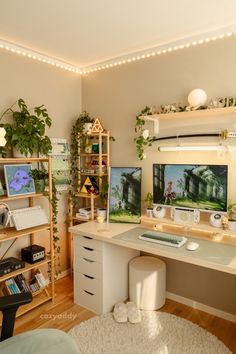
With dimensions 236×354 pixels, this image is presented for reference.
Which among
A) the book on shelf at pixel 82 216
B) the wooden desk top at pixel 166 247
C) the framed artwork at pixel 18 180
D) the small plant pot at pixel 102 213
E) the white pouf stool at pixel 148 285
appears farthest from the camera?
the book on shelf at pixel 82 216

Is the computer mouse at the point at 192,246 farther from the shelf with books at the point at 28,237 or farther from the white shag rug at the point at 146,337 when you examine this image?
the shelf with books at the point at 28,237

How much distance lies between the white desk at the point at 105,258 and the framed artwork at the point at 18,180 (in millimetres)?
580

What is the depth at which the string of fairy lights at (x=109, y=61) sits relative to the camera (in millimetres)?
2361

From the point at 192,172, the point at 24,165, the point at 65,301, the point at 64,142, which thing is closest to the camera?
the point at 192,172

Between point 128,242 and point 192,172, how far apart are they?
2.65 ft

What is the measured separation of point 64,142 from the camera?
313 cm

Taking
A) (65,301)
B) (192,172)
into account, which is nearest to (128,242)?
(192,172)

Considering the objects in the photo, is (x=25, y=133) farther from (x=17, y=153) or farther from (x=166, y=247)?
(x=166, y=247)

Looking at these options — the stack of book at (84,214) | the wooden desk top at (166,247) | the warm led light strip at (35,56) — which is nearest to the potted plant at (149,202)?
the wooden desk top at (166,247)

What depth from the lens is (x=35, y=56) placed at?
9.04ft

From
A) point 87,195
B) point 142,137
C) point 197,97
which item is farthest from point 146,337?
point 197,97

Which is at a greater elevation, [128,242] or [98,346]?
[128,242]

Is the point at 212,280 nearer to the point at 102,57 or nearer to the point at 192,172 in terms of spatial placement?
the point at 192,172

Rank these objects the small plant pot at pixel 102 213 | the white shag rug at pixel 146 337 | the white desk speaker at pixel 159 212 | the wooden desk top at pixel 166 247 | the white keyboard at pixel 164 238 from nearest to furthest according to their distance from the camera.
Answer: the wooden desk top at pixel 166 247 → the white shag rug at pixel 146 337 → the white keyboard at pixel 164 238 → the white desk speaker at pixel 159 212 → the small plant pot at pixel 102 213
